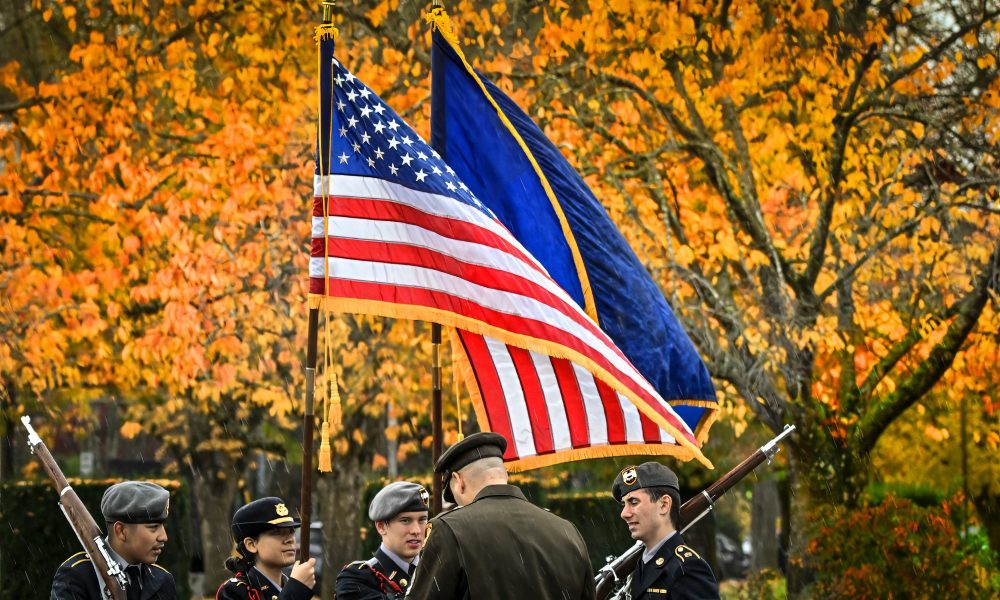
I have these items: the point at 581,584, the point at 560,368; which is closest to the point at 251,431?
the point at 560,368

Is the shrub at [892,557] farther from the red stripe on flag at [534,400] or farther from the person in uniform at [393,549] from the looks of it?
the person in uniform at [393,549]

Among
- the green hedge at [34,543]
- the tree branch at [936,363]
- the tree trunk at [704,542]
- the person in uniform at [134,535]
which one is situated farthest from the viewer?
the tree trunk at [704,542]

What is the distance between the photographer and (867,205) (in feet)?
53.7

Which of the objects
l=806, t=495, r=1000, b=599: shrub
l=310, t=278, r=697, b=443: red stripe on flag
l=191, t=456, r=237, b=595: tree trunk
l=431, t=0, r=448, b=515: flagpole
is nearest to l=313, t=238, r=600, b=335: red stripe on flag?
l=310, t=278, r=697, b=443: red stripe on flag

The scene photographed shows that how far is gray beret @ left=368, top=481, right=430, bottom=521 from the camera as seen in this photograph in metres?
6.18

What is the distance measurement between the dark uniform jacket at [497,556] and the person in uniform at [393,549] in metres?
1.65

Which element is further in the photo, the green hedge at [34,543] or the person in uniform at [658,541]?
the green hedge at [34,543]

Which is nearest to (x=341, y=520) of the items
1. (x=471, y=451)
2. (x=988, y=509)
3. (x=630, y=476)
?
(x=630, y=476)

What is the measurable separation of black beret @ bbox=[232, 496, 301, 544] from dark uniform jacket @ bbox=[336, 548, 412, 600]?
400 millimetres

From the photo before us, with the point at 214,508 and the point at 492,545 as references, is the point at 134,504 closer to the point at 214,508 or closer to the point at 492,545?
the point at 492,545

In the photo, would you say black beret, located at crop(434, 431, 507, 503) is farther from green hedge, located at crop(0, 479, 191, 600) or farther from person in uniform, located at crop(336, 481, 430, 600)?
green hedge, located at crop(0, 479, 191, 600)

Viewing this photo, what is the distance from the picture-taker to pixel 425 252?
6.61 m

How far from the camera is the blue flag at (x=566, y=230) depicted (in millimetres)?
7527

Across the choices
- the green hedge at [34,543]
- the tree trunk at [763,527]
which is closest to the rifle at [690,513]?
the green hedge at [34,543]
